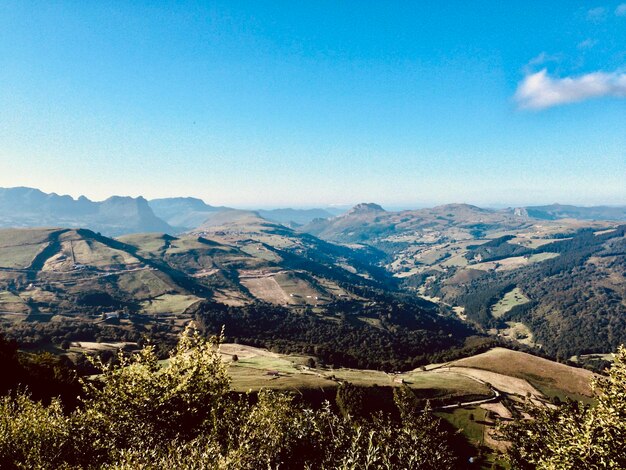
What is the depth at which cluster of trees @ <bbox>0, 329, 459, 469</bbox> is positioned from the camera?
32.8m

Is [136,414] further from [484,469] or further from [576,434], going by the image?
[484,469]

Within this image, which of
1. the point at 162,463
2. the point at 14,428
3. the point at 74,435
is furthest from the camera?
the point at 74,435

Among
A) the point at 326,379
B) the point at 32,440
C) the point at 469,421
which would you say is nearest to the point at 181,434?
the point at 32,440

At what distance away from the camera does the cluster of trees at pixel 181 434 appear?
3275cm

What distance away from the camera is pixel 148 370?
1590 inches

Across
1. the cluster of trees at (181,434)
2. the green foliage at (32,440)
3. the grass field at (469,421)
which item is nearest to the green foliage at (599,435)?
the cluster of trees at (181,434)

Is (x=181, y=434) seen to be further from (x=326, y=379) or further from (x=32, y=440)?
(x=326, y=379)

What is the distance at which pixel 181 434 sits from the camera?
1519 inches

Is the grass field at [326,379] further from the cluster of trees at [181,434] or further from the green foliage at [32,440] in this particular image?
the green foliage at [32,440]

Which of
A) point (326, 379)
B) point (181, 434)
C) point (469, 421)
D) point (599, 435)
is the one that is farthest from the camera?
point (326, 379)

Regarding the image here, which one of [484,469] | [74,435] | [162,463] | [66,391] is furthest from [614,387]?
[66,391]

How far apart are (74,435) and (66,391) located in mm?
63492

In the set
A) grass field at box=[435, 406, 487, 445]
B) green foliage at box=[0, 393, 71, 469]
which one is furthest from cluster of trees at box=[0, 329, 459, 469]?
grass field at box=[435, 406, 487, 445]

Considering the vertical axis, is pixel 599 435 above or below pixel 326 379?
above
